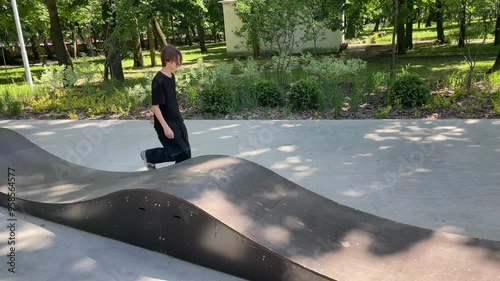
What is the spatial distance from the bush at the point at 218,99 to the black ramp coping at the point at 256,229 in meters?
5.49

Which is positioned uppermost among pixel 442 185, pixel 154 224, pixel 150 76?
pixel 150 76

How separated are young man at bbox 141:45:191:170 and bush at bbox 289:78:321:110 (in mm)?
5141

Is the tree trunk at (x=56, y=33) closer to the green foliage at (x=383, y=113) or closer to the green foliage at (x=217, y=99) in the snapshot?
the green foliage at (x=217, y=99)

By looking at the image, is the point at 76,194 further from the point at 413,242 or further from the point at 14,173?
the point at 413,242

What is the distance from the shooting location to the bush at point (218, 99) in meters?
10.1

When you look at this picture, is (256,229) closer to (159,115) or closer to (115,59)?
(159,115)

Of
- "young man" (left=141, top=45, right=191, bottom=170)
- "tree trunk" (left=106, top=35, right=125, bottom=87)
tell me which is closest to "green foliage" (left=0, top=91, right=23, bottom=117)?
"tree trunk" (left=106, top=35, right=125, bottom=87)

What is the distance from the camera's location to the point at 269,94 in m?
10.4

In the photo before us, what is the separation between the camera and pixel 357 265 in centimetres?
330

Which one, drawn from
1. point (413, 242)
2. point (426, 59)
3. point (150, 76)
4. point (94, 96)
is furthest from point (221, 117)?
point (426, 59)

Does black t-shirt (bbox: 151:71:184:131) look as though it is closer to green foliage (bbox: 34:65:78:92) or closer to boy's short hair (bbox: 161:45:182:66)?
boy's short hair (bbox: 161:45:182:66)

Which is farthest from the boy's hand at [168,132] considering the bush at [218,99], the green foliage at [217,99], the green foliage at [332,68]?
the green foliage at [332,68]

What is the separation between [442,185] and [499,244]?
1.80 meters

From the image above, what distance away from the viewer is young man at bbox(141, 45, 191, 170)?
467 cm
